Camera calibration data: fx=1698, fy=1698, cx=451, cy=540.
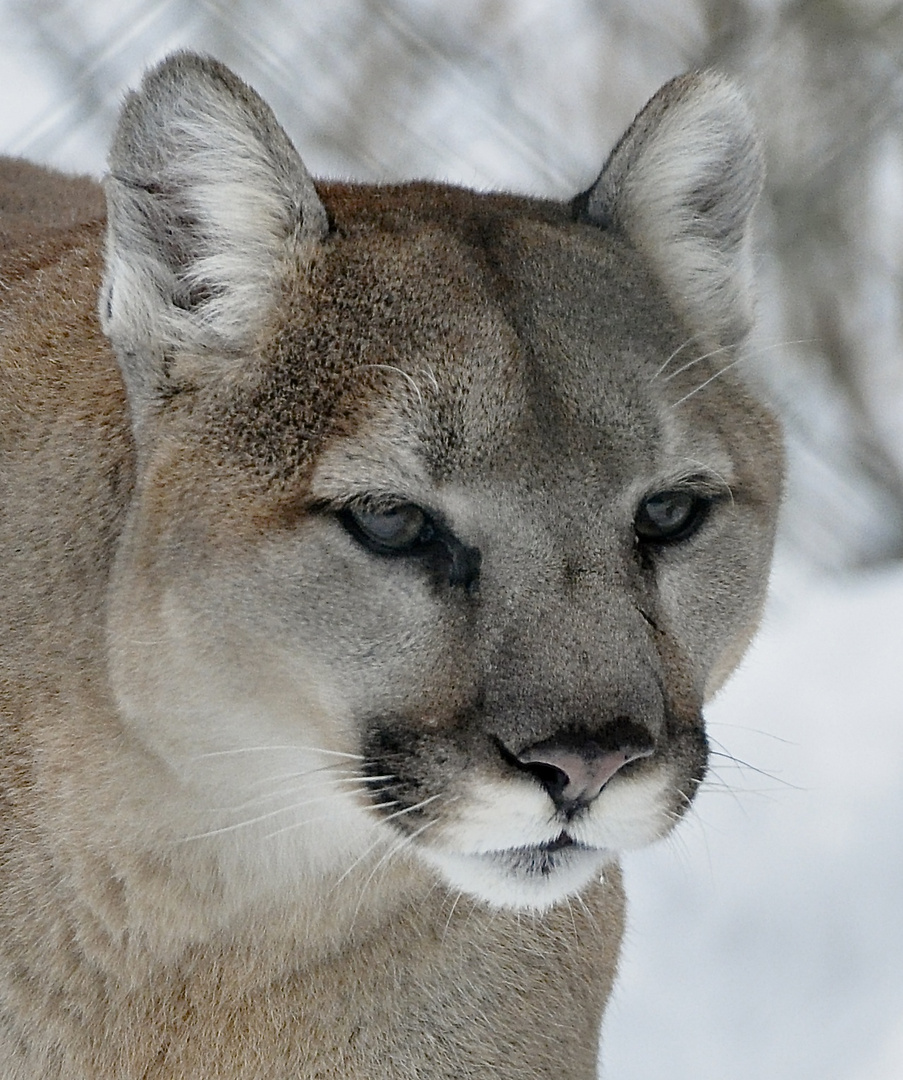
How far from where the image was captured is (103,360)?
7.61ft

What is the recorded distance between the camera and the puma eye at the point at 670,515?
6.71 feet

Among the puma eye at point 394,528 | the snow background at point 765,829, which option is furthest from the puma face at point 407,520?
the snow background at point 765,829

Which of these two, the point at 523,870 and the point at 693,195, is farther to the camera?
the point at 693,195

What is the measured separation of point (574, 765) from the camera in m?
1.78

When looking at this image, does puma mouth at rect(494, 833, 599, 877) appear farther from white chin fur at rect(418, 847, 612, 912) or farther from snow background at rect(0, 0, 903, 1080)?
snow background at rect(0, 0, 903, 1080)

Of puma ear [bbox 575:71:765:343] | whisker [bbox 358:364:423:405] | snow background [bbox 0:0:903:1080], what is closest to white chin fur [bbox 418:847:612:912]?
whisker [bbox 358:364:423:405]

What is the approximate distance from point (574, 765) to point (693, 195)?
1.00m

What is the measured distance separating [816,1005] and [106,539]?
2.00 m

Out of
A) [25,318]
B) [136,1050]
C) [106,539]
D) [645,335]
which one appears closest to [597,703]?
[645,335]

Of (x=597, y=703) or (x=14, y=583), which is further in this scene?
(x=14, y=583)

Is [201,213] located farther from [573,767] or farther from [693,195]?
[573,767]

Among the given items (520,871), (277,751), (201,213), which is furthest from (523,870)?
(201,213)

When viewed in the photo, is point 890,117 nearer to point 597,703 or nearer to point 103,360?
point 103,360

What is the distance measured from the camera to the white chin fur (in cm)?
194
